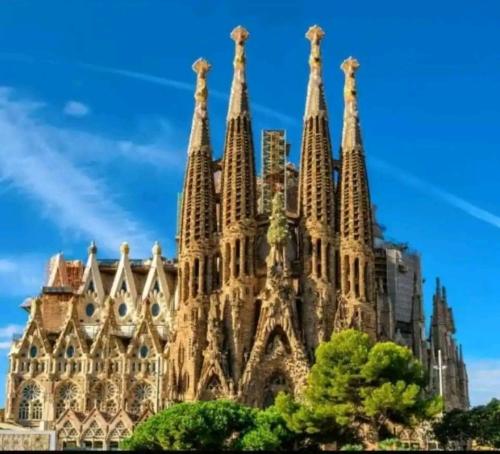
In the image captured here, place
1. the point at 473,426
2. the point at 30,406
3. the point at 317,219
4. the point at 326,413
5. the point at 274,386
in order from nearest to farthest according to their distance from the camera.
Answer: the point at 326,413 < the point at 473,426 < the point at 274,386 < the point at 317,219 < the point at 30,406

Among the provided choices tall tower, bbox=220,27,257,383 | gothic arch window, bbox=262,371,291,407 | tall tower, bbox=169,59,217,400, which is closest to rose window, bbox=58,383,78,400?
tall tower, bbox=169,59,217,400

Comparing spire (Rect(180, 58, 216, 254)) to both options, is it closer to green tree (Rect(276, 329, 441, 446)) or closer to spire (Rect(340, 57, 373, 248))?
spire (Rect(340, 57, 373, 248))

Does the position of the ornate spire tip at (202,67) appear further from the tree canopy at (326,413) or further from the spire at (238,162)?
the tree canopy at (326,413)

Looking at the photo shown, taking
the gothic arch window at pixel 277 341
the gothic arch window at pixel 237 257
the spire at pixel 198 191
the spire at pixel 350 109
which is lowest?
the gothic arch window at pixel 277 341

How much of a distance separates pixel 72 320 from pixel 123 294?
202 inches

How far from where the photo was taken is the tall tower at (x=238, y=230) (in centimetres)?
5388

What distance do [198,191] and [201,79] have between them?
27.5ft

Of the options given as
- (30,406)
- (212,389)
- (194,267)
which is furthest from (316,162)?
(30,406)

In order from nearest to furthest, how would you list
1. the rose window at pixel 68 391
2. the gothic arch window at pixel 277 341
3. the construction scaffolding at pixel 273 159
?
the gothic arch window at pixel 277 341
the rose window at pixel 68 391
the construction scaffolding at pixel 273 159

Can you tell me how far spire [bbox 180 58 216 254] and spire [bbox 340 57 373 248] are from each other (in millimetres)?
8046

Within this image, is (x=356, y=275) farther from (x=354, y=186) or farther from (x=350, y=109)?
(x=350, y=109)

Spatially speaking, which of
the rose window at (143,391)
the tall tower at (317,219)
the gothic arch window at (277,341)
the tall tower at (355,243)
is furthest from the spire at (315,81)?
the rose window at (143,391)

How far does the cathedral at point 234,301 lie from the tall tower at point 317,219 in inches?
2.8

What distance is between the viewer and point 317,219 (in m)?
55.8
